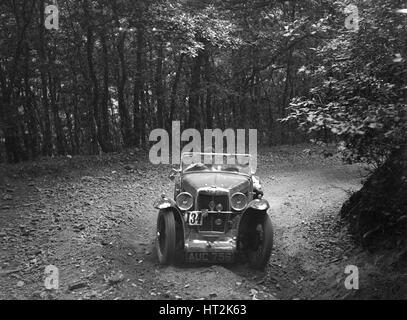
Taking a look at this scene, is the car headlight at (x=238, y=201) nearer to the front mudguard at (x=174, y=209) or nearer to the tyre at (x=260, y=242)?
the tyre at (x=260, y=242)

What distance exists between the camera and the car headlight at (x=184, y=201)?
757cm

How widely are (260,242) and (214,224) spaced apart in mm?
901

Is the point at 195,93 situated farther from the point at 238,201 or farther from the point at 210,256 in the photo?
the point at 210,256

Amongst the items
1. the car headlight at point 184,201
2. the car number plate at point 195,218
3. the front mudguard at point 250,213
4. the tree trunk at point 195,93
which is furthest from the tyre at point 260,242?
the tree trunk at point 195,93

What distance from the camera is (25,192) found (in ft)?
37.3

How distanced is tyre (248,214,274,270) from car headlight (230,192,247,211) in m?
0.36

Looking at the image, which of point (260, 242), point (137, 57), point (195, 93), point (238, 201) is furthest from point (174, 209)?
point (195, 93)

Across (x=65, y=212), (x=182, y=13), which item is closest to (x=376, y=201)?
(x=65, y=212)

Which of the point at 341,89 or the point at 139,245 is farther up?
the point at 341,89

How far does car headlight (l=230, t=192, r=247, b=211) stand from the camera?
7590 mm

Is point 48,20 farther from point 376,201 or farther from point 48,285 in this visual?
point 376,201

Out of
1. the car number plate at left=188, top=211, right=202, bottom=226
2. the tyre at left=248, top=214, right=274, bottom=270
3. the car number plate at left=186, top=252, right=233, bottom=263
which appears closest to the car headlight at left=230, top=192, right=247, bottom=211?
the tyre at left=248, top=214, right=274, bottom=270

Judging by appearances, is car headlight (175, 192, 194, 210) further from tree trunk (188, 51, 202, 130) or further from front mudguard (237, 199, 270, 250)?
tree trunk (188, 51, 202, 130)
